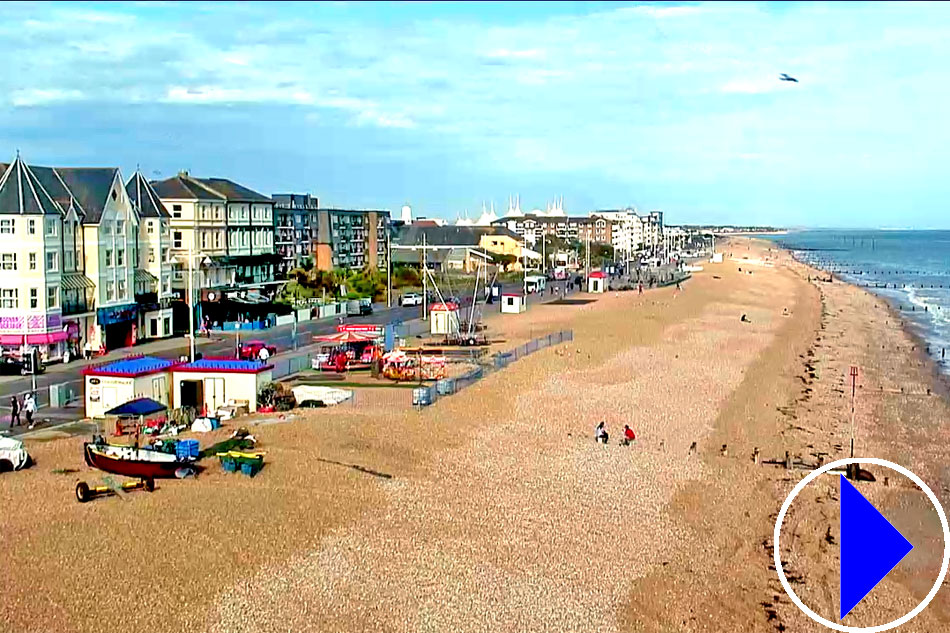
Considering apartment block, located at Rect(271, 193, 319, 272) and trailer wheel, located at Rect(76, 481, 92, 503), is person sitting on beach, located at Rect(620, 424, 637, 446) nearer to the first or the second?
trailer wheel, located at Rect(76, 481, 92, 503)

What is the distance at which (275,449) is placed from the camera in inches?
795

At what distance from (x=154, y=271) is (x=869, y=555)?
108 ft

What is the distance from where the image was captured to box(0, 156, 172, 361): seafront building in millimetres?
33125

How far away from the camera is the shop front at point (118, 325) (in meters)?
36.0

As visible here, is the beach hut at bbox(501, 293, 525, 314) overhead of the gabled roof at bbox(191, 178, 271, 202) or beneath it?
beneath

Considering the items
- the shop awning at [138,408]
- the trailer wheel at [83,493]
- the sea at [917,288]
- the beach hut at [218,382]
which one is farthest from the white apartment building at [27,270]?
the sea at [917,288]

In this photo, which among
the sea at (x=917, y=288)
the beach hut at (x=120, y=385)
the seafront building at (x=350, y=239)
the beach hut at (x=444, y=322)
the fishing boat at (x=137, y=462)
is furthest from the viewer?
the seafront building at (x=350, y=239)

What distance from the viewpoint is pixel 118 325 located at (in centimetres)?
3712

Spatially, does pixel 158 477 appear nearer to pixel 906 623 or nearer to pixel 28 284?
pixel 906 623

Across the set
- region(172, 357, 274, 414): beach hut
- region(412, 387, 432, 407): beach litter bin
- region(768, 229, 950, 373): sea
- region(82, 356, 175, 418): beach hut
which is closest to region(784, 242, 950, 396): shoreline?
region(768, 229, 950, 373): sea

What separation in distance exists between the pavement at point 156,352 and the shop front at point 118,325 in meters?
0.57

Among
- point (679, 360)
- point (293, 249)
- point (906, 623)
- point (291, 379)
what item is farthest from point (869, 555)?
point (293, 249)

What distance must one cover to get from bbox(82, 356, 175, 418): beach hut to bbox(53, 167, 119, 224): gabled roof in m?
13.8

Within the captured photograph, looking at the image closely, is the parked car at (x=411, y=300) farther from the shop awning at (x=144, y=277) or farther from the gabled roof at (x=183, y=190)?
the shop awning at (x=144, y=277)
